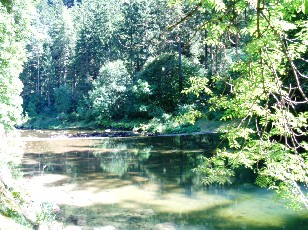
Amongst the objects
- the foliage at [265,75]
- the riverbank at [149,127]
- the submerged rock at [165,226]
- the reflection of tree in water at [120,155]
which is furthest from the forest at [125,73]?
the submerged rock at [165,226]

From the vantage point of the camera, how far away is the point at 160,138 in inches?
1133

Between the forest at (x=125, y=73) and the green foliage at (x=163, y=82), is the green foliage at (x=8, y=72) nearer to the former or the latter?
the forest at (x=125, y=73)

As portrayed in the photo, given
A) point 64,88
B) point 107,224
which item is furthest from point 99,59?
point 107,224

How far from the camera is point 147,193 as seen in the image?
45.6 ft

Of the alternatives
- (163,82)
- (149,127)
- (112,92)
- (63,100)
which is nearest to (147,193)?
(149,127)

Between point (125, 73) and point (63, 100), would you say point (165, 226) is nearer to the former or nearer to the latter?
point (125, 73)

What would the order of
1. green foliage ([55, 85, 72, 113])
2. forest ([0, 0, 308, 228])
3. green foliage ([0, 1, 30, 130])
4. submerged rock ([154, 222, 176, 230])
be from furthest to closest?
green foliage ([55, 85, 72, 113]), green foliage ([0, 1, 30, 130]), forest ([0, 0, 308, 228]), submerged rock ([154, 222, 176, 230])

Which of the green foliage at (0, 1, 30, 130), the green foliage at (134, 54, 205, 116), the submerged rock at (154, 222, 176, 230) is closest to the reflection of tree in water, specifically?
the green foliage at (0, 1, 30, 130)

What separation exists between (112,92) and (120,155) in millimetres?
18092

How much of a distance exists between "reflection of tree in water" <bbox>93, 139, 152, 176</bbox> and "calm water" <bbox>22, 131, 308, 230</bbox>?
58mm

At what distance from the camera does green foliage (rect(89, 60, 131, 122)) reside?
126ft

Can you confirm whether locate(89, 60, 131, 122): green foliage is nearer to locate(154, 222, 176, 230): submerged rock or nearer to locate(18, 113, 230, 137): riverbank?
locate(18, 113, 230, 137): riverbank

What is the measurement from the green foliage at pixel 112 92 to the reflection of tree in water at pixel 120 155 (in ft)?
39.8

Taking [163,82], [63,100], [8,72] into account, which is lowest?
[8,72]
